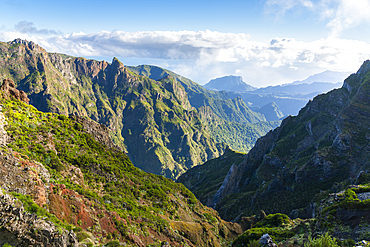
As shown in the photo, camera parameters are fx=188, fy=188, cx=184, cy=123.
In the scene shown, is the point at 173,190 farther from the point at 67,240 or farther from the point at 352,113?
the point at 352,113

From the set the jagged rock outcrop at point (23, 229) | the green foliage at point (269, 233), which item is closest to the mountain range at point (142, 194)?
the jagged rock outcrop at point (23, 229)

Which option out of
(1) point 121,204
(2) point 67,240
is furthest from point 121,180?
(2) point 67,240

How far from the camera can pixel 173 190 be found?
7331cm

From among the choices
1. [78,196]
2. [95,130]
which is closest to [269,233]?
[78,196]

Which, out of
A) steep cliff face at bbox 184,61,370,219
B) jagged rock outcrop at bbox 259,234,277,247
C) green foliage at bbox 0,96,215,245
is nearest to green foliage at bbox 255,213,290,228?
steep cliff face at bbox 184,61,370,219

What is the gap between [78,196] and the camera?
36500 mm

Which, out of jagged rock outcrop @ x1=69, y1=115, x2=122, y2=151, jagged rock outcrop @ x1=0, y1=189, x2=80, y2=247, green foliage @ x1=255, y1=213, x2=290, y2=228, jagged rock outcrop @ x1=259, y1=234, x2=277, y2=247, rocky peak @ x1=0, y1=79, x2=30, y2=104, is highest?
rocky peak @ x1=0, y1=79, x2=30, y2=104

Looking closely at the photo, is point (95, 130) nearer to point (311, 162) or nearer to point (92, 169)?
point (92, 169)

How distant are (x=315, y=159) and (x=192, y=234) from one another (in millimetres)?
67406

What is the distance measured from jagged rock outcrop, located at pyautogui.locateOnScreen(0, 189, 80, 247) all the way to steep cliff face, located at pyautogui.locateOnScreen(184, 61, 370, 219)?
237 ft

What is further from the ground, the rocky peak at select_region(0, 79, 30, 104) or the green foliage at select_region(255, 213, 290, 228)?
the rocky peak at select_region(0, 79, 30, 104)

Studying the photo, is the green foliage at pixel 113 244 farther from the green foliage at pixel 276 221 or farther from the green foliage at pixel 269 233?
the green foliage at pixel 276 221

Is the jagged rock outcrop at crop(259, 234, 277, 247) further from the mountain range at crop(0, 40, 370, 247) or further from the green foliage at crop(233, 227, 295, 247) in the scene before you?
the green foliage at crop(233, 227, 295, 247)

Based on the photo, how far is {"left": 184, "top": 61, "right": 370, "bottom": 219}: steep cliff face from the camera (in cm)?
7556
